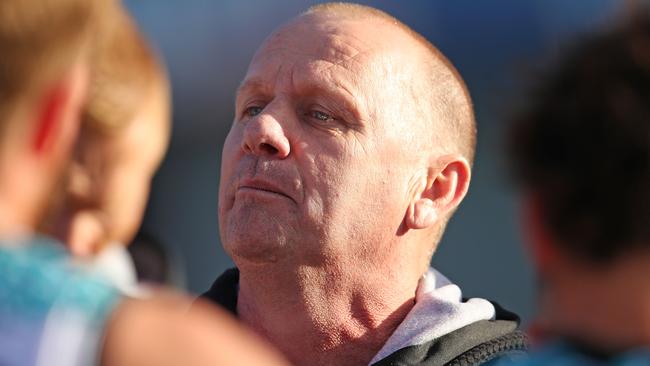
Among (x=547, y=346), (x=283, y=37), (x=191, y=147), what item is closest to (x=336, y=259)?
(x=283, y=37)

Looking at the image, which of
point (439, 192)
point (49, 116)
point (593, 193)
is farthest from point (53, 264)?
point (439, 192)

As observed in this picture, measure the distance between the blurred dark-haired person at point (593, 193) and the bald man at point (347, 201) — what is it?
1392 mm

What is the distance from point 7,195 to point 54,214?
11 centimetres

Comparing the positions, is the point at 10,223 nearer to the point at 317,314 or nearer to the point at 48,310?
the point at 48,310

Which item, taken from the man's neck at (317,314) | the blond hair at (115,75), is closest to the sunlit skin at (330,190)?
the man's neck at (317,314)

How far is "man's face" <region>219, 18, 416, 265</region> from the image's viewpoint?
10.2ft

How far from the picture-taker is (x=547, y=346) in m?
1.67

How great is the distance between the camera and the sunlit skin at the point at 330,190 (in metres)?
3.12

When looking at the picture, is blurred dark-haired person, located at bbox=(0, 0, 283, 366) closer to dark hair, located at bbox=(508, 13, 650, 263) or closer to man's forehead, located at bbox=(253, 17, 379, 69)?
dark hair, located at bbox=(508, 13, 650, 263)

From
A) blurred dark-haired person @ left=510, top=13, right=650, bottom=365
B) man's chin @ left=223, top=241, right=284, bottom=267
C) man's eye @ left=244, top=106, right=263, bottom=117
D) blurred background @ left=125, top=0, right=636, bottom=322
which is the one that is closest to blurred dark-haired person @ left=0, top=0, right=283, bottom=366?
blurred dark-haired person @ left=510, top=13, right=650, bottom=365

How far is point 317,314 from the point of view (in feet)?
10.4

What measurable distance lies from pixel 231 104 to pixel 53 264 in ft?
26.7

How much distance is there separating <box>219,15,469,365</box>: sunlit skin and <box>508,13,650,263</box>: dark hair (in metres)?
1.47

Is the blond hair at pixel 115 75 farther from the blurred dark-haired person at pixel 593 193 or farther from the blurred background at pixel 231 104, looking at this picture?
the blurred background at pixel 231 104
